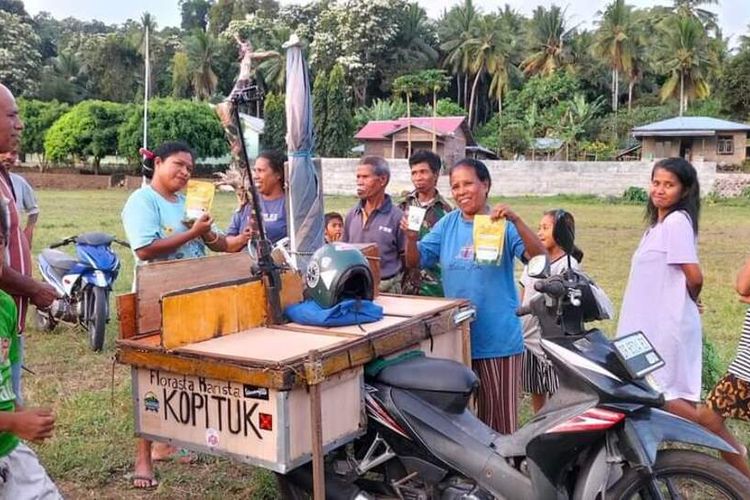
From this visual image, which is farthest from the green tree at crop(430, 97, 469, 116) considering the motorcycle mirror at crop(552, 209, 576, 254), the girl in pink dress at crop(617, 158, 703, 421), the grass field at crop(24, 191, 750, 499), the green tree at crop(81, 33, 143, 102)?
the motorcycle mirror at crop(552, 209, 576, 254)

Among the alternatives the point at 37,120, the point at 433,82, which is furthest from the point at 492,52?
the point at 37,120

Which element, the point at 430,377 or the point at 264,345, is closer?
the point at 264,345

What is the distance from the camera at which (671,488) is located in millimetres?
2768

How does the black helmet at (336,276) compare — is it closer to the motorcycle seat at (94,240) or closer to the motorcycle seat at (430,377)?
the motorcycle seat at (430,377)

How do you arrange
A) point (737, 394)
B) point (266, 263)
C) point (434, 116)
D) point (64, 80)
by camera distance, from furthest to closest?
point (64, 80) → point (434, 116) → point (737, 394) → point (266, 263)

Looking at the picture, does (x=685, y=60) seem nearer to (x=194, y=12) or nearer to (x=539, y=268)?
(x=539, y=268)

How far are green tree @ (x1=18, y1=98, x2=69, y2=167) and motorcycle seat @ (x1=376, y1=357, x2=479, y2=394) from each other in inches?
1375

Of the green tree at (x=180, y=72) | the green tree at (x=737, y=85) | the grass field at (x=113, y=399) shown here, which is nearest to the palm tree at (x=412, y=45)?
the green tree at (x=180, y=72)

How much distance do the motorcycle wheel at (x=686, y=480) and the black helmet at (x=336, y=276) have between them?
127 cm

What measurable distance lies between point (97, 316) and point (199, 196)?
3108 millimetres

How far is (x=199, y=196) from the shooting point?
3.94m

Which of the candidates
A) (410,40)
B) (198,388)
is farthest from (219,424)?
(410,40)

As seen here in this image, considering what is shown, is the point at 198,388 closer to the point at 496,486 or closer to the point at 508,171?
the point at 496,486

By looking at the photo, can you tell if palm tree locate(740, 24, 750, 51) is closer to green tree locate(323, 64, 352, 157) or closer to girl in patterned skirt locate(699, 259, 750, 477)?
green tree locate(323, 64, 352, 157)
